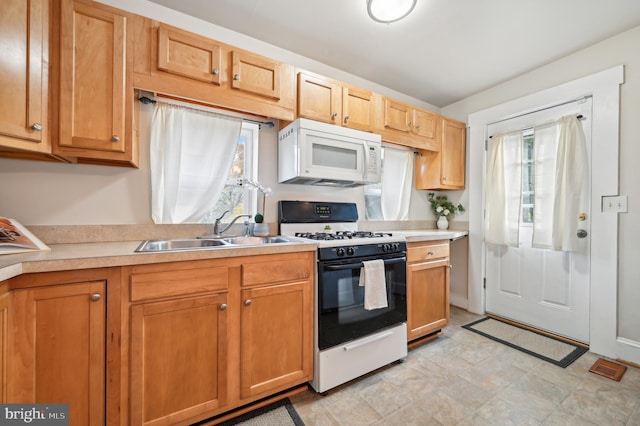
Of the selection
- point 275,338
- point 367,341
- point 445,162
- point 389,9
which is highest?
point 389,9

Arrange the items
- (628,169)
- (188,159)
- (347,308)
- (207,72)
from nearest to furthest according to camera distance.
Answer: (207,72) < (347,308) < (188,159) < (628,169)

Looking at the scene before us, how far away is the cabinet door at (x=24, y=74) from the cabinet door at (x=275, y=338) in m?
1.25

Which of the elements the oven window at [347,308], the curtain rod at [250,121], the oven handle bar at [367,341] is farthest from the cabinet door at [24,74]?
the oven handle bar at [367,341]

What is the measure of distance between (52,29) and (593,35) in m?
3.61

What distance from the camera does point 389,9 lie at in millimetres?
1705

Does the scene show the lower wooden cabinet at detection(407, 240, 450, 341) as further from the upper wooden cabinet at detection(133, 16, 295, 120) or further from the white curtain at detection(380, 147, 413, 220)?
the upper wooden cabinet at detection(133, 16, 295, 120)

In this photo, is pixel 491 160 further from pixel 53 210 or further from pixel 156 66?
pixel 53 210

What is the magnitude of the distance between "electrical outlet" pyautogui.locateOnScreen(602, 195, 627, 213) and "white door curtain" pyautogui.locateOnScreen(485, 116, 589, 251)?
0.14 metres

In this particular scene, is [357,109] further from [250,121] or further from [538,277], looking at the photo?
[538,277]

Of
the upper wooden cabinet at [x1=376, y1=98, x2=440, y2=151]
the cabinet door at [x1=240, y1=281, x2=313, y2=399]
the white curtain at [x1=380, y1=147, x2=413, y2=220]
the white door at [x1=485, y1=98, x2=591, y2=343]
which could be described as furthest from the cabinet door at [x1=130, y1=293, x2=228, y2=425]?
the white door at [x1=485, y1=98, x2=591, y2=343]

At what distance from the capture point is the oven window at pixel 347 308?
1.64m

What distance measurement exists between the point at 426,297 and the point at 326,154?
4.86 ft

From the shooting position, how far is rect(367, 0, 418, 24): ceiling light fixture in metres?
1.66

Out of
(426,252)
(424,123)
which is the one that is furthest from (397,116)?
(426,252)
